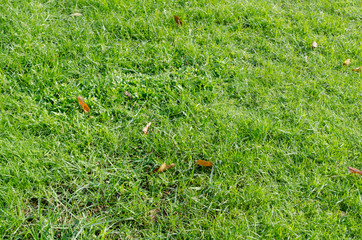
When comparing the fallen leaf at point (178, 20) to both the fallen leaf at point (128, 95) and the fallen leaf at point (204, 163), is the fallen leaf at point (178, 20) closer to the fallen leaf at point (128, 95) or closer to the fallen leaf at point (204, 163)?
the fallen leaf at point (128, 95)

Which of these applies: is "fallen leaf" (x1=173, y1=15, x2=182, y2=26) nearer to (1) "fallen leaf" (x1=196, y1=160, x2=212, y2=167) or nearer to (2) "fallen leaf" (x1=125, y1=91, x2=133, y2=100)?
(2) "fallen leaf" (x1=125, y1=91, x2=133, y2=100)

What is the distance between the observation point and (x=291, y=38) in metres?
3.90

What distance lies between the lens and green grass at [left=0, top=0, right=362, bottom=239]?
2285 millimetres

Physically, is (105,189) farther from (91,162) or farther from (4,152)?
(4,152)

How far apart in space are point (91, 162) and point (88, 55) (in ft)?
4.07

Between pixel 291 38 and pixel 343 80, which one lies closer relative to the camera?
pixel 343 80

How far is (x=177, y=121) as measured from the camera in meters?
2.89

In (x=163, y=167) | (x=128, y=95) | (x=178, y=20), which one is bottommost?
(x=163, y=167)

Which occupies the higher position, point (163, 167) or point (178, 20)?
point (178, 20)

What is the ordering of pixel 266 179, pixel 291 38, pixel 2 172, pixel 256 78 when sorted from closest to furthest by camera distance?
1. pixel 2 172
2. pixel 266 179
3. pixel 256 78
4. pixel 291 38

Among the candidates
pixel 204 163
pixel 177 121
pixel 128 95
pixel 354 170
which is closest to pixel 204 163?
pixel 204 163

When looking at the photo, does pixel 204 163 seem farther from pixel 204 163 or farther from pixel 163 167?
pixel 163 167

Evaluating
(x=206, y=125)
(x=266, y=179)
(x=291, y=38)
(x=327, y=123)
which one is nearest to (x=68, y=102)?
(x=206, y=125)

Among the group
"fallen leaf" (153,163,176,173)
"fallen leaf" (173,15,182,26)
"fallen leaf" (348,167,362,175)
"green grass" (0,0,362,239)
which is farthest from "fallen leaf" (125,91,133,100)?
"fallen leaf" (348,167,362,175)
